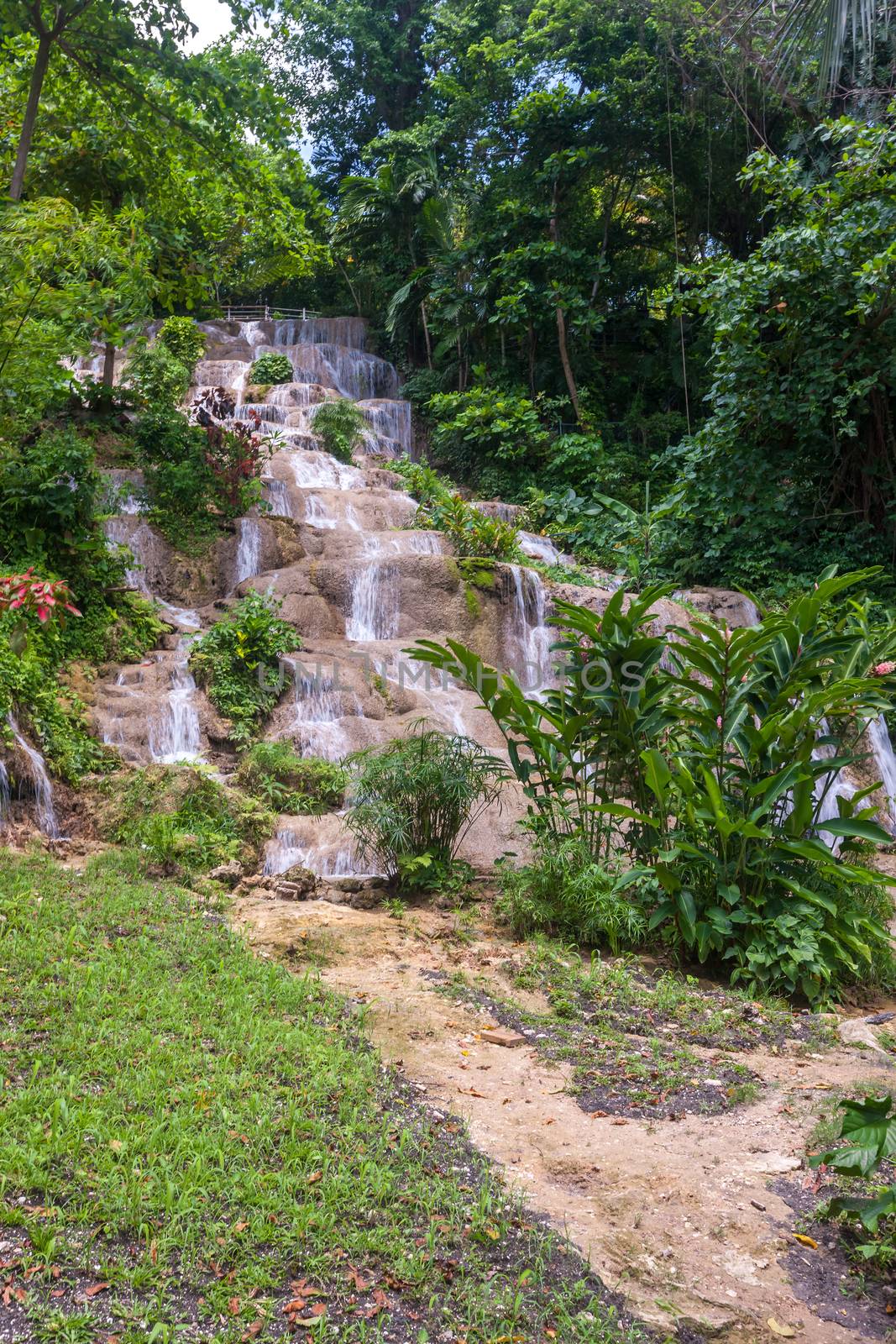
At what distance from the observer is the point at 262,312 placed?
27.1m

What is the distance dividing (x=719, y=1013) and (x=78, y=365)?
18.4m

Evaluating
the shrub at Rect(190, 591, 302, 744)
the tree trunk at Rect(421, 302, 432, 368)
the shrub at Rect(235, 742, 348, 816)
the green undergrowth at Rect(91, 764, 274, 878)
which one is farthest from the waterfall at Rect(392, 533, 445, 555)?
the tree trunk at Rect(421, 302, 432, 368)

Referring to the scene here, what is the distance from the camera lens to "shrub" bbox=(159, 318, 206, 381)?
Answer: 16.4m

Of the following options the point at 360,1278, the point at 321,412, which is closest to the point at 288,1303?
the point at 360,1278

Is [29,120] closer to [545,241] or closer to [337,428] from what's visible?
[337,428]

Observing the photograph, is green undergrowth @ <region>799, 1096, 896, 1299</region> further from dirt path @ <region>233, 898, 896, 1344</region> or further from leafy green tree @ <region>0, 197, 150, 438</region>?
leafy green tree @ <region>0, 197, 150, 438</region>

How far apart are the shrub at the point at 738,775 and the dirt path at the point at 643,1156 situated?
956 millimetres

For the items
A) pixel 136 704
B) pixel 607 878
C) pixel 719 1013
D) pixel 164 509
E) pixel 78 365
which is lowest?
pixel 719 1013

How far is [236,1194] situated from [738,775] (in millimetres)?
3916

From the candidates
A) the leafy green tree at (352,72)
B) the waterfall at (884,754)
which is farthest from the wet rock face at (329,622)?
the leafy green tree at (352,72)

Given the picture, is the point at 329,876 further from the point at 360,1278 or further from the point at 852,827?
the point at 360,1278

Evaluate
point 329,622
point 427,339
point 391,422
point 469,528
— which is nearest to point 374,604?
point 329,622

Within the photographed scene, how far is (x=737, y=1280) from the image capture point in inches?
104

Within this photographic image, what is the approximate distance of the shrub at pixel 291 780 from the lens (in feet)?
26.0
